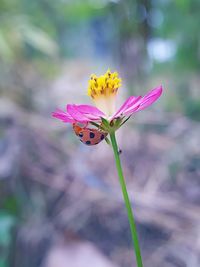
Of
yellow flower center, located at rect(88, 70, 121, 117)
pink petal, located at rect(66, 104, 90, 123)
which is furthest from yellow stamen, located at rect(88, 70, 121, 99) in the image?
pink petal, located at rect(66, 104, 90, 123)

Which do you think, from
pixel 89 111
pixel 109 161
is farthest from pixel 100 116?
pixel 109 161

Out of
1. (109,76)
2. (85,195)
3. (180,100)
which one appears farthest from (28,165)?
(180,100)

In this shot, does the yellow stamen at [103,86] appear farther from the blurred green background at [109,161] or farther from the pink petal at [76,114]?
the blurred green background at [109,161]

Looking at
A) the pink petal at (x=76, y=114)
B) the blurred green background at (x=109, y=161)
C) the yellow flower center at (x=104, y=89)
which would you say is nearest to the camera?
the pink petal at (x=76, y=114)

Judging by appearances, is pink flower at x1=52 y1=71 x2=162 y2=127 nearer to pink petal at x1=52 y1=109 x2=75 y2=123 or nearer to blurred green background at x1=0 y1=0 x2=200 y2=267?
pink petal at x1=52 y1=109 x2=75 y2=123

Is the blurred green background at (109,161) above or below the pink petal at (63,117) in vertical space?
above

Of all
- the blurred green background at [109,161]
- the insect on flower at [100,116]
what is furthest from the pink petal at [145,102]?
the blurred green background at [109,161]

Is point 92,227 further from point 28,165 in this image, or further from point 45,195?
point 28,165

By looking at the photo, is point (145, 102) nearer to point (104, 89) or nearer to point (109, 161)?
point (104, 89)
